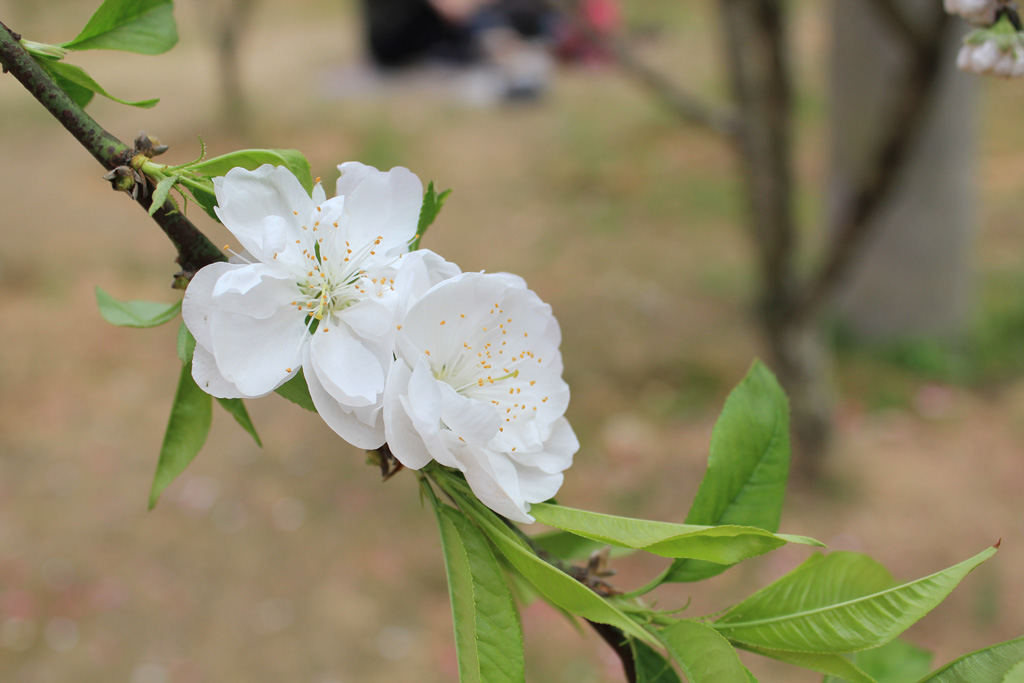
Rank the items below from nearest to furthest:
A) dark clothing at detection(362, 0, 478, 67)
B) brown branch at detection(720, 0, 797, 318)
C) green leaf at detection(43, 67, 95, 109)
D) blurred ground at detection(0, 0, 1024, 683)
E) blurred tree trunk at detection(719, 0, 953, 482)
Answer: green leaf at detection(43, 67, 95, 109)
blurred tree trunk at detection(719, 0, 953, 482)
brown branch at detection(720, 0, 797, 318)
blurred ground at detection(0, 0, 1024, 683)
dark clothing at detection(362, 0, 478, 67)

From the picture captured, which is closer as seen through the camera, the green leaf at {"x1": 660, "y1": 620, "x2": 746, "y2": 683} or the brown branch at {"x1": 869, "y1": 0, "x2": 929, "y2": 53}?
the green leaf at {"x1": 660, "y1": 620, "x2": 746, "y2": 683}

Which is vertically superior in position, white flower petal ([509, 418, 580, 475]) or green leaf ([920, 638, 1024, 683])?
white flower petal ([509, 418, 580, 475])

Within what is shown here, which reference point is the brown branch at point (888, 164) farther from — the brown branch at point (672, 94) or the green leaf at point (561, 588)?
the green leaf at point (561, 588)

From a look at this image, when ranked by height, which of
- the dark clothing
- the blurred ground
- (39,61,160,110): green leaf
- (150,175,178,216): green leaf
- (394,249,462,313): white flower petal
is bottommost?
the blurred ground

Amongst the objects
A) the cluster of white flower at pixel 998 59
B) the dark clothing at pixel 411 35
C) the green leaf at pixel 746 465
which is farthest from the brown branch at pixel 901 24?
the dark clothing at pixel 411 35

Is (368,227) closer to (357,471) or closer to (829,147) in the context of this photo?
(357,471)

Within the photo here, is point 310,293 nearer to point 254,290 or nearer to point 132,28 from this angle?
point 254,290

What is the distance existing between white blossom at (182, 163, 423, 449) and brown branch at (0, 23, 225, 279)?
0.09 feet

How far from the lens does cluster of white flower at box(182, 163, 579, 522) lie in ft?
1.50

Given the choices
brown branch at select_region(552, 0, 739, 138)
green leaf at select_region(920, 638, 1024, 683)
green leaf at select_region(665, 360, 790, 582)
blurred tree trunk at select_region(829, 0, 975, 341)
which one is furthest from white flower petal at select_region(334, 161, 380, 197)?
blurred tree trunk at select_region(829, 0, 975, 341)

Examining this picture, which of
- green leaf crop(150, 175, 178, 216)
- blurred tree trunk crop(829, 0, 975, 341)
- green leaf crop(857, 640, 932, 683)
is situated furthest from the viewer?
blurred tree trunk crop(829, 0, 975, 341)

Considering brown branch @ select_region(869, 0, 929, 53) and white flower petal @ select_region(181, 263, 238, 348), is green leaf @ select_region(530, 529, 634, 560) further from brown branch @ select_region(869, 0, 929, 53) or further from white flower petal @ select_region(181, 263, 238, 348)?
brown branch @ select_region(869, 0, 929, 53)

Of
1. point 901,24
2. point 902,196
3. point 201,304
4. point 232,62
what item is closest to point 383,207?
point 201,304

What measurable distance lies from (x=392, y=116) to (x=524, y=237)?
2.67m
